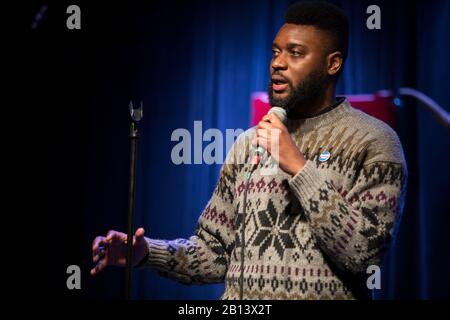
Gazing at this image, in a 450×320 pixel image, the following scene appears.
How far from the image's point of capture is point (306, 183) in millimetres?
1689

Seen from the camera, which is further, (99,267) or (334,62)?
(334,62)

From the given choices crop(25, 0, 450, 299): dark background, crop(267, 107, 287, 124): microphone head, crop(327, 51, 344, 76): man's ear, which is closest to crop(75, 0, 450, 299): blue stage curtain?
crop(25, 0, 450, 299): dark background

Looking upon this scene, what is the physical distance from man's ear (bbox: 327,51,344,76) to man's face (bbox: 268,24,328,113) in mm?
30

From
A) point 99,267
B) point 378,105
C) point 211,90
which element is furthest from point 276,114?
point 211,90

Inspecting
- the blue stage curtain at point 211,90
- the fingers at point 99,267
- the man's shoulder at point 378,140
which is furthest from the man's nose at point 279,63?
the blue stage curtain at point 211,90

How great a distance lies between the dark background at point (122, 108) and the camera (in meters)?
3.45

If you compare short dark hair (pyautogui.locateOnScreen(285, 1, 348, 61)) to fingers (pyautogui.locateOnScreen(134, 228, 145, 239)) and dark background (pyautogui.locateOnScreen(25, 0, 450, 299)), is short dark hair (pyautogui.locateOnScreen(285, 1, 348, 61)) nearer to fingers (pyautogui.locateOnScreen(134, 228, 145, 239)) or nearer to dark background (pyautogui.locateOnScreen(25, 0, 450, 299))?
fingers (pyautogui.locateOnScreen(134, 228, 145, 239))

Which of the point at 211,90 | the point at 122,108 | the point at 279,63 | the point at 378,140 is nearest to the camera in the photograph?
the point at 378,140

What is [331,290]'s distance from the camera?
1.74 m

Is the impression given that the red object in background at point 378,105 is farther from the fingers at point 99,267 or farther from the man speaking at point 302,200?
the fingers at point 99,267

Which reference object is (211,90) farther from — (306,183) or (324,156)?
(306,183)

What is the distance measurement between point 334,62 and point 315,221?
580 mm

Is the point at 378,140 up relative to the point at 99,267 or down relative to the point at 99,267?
up

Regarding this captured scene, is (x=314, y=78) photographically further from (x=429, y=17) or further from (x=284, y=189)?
(x=429, y=17)
